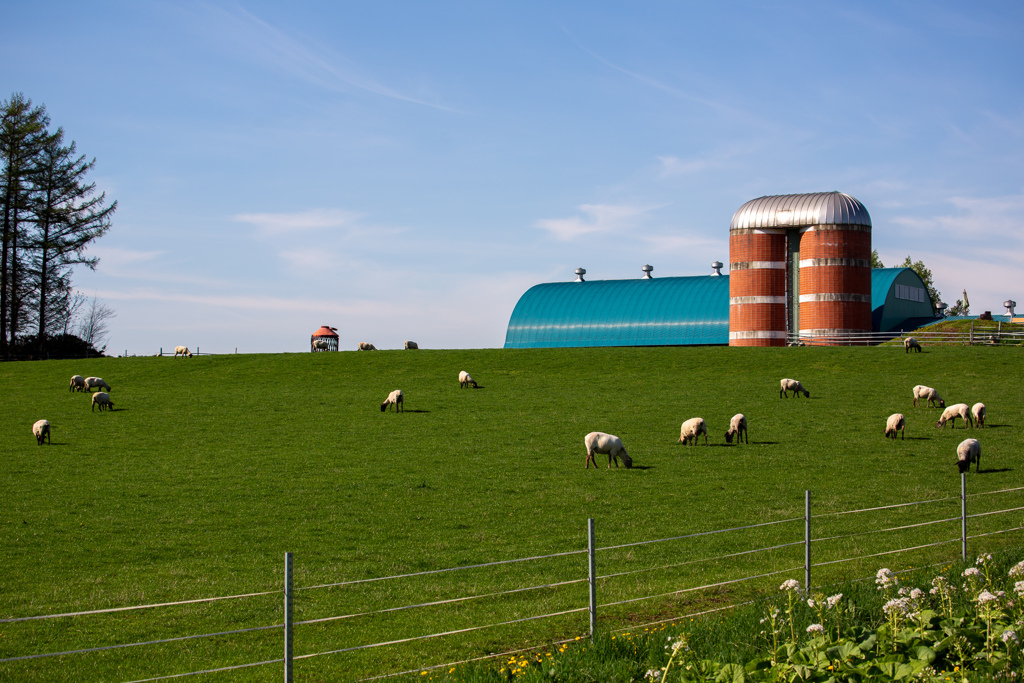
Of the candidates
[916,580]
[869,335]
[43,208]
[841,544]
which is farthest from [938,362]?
[43,208]

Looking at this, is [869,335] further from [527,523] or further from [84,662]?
[84,662]

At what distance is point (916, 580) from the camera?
12055mm

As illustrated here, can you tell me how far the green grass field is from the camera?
1384 centimetres

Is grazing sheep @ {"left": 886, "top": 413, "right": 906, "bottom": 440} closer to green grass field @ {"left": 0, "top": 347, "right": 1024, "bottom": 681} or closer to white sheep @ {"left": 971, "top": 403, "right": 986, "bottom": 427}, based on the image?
Answer: green grass field @ {"left": 0, "top": 347, "right": 1024, "bottom": 681}

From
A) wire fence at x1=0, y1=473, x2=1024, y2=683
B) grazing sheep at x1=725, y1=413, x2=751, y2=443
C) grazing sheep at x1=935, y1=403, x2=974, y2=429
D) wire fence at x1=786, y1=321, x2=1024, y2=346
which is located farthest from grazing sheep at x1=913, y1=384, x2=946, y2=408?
wire fence at x1=786, y1=321, x2=1024, y2=346

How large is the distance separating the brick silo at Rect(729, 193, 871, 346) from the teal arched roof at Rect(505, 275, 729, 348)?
8496mm

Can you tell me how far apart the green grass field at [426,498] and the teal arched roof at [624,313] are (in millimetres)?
31919

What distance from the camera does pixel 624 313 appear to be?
82.3m

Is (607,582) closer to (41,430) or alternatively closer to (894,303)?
(41,430)

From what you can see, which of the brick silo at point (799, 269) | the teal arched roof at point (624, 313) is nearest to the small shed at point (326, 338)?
the teal arched roof at point (624, 313)

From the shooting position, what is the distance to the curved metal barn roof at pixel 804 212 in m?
65.2

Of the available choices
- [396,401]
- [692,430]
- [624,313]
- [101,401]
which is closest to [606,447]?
[692,430]

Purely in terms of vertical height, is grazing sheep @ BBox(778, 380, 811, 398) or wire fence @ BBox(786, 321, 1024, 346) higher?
wire fence @ BBox(786, 321, 1024, 346)

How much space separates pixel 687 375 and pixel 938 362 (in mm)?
13158
